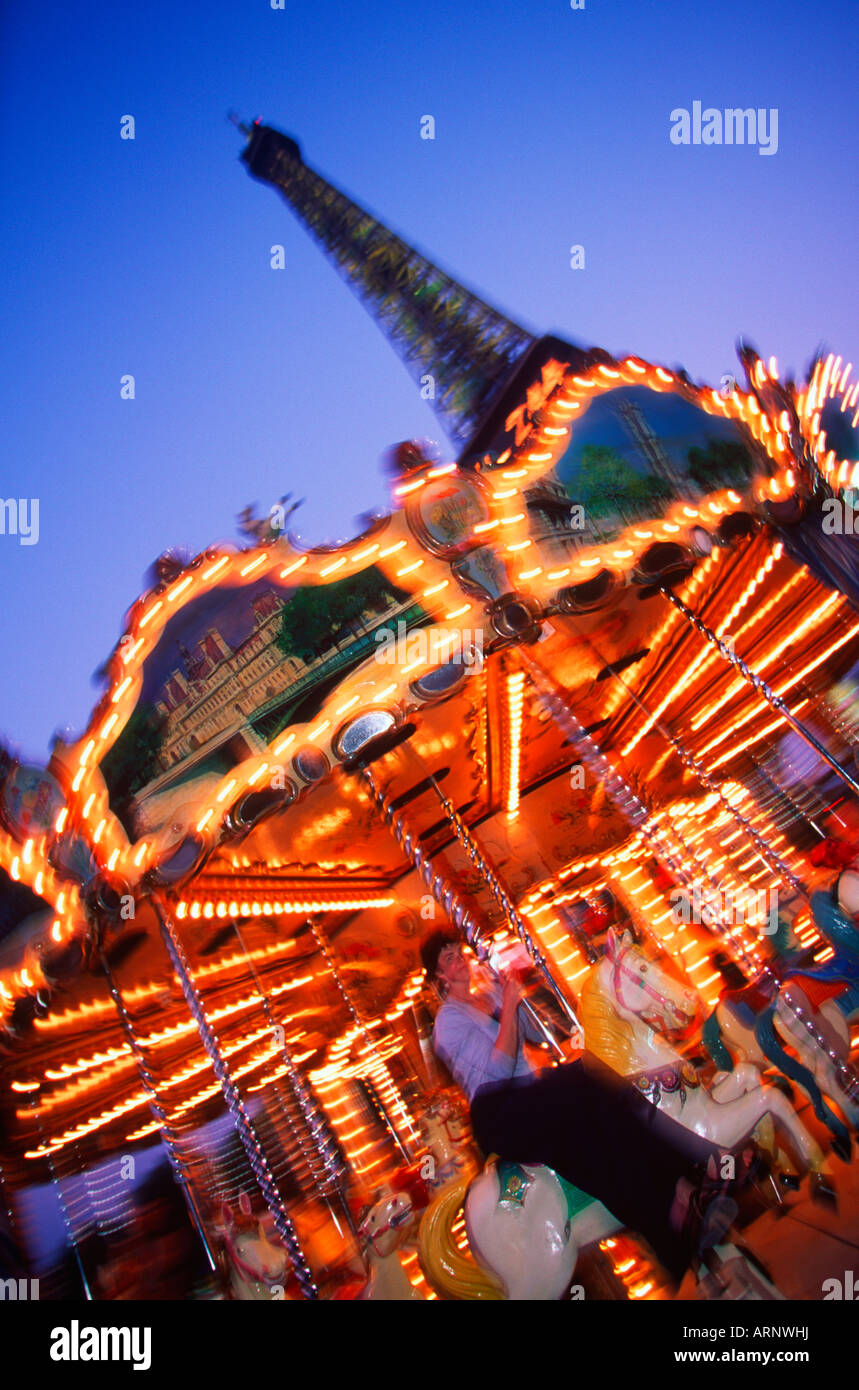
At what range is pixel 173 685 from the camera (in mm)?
3184

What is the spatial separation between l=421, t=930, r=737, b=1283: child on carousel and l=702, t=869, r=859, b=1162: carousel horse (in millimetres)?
1192

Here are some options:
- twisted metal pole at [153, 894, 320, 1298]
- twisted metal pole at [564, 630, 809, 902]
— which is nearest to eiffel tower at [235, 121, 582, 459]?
twisted metal pole at [564, 630, 809, 902]

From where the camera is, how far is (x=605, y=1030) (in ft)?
9.05

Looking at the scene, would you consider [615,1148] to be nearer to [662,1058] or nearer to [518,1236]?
[662,1058]

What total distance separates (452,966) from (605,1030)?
2.98ft

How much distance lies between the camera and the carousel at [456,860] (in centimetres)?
308

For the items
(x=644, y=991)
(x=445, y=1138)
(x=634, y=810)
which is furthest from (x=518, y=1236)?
(x=634, y=810)

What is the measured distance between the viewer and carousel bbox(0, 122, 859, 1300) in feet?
10.1

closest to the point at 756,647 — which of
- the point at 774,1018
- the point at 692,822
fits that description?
the point at 692,822

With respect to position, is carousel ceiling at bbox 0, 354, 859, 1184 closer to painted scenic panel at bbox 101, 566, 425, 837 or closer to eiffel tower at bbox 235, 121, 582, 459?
painted scenic panel at bbox 101, 566, 425, 837

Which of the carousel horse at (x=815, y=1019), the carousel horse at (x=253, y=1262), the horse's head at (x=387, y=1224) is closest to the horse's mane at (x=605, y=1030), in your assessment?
the carousel horse at (x=815, y=1019)

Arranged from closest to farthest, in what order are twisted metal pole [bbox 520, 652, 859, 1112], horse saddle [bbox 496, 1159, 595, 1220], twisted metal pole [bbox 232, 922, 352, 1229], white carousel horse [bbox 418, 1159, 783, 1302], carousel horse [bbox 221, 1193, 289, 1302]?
white carousel horse [bbox 418, 1159, 783, 1302]
horse saddle [bbox 496, 1159, 595, 1220]
twisted metal pole [bbox 520, 652, 859, 1112]
carousel horse [bbox 221, 1193, 289, 1302]
twisted metal pole [bbox 232, 922, 352, 1229]

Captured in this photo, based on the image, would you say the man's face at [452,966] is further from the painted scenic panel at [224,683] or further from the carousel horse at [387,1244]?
the painted scenic panel at [224,683]
